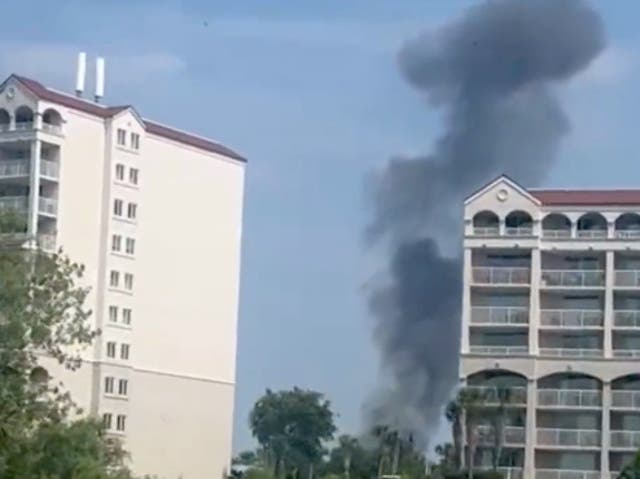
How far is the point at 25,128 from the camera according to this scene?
89.2m

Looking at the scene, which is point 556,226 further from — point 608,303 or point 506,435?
point 506,435

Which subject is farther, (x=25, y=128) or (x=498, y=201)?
(x=498, y=201)

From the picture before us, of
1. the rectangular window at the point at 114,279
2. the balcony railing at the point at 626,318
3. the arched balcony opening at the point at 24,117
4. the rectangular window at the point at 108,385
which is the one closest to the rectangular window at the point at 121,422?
the rectangular window at the point at 108,385

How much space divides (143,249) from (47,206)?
6986 mm

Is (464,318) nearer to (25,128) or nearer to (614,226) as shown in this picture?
(614,226)

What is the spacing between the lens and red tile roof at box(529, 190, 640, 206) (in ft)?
310

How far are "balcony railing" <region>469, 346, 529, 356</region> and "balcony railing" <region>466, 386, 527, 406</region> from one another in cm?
163

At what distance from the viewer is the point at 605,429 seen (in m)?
92.0

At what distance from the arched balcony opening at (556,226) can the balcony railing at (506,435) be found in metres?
9.37

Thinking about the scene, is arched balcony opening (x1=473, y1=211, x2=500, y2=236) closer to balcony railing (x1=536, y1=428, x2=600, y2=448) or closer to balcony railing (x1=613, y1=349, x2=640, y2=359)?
balcony railing (x1=613, y1=349, x2=640, y2=359)

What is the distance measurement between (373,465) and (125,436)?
14671mm

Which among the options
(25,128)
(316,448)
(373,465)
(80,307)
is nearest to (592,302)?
(373,465)

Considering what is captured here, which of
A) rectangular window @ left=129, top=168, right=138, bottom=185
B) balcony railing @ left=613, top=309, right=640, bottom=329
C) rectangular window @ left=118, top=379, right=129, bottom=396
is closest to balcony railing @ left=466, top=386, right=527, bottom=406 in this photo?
balcony railing @ left=613, top=309, right=640, bottom=329

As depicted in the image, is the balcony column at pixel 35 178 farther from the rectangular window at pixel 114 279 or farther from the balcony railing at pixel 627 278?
the balcony railing at pixel 627 278
